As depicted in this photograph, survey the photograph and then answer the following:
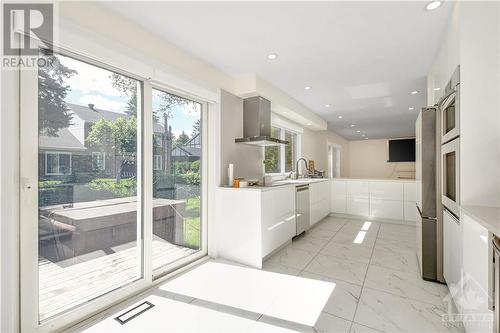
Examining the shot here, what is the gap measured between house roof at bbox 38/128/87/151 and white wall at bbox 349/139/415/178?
35.3 ft

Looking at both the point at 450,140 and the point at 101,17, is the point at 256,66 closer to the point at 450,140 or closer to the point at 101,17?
the point at 101,17

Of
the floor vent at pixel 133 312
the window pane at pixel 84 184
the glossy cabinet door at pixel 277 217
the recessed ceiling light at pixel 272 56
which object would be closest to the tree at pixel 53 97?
the window pane at pixel 84 184

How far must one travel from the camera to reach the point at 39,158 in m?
1.63

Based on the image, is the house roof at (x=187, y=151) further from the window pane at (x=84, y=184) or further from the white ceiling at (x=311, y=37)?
the white ceiling at (x=311, y=37)

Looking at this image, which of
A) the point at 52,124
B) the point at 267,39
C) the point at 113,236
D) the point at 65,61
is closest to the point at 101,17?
the point at 65,61

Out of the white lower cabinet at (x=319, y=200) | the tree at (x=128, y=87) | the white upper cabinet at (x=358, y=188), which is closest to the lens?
the tree at (x=128, y=87)

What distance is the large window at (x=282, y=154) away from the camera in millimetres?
4606

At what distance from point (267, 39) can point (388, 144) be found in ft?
30.9

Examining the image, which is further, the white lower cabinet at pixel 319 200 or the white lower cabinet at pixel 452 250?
the white lower cabinet at pixel 319 200

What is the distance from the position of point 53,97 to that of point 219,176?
185 cm

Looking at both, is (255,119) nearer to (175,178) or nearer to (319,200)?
(175,178)

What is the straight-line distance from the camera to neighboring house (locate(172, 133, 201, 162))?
273 centimetres

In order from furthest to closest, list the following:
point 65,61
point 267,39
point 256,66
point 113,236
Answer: point 256,66, point 267,39, point 113,236, point 65,61

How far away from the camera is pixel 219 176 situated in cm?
310
